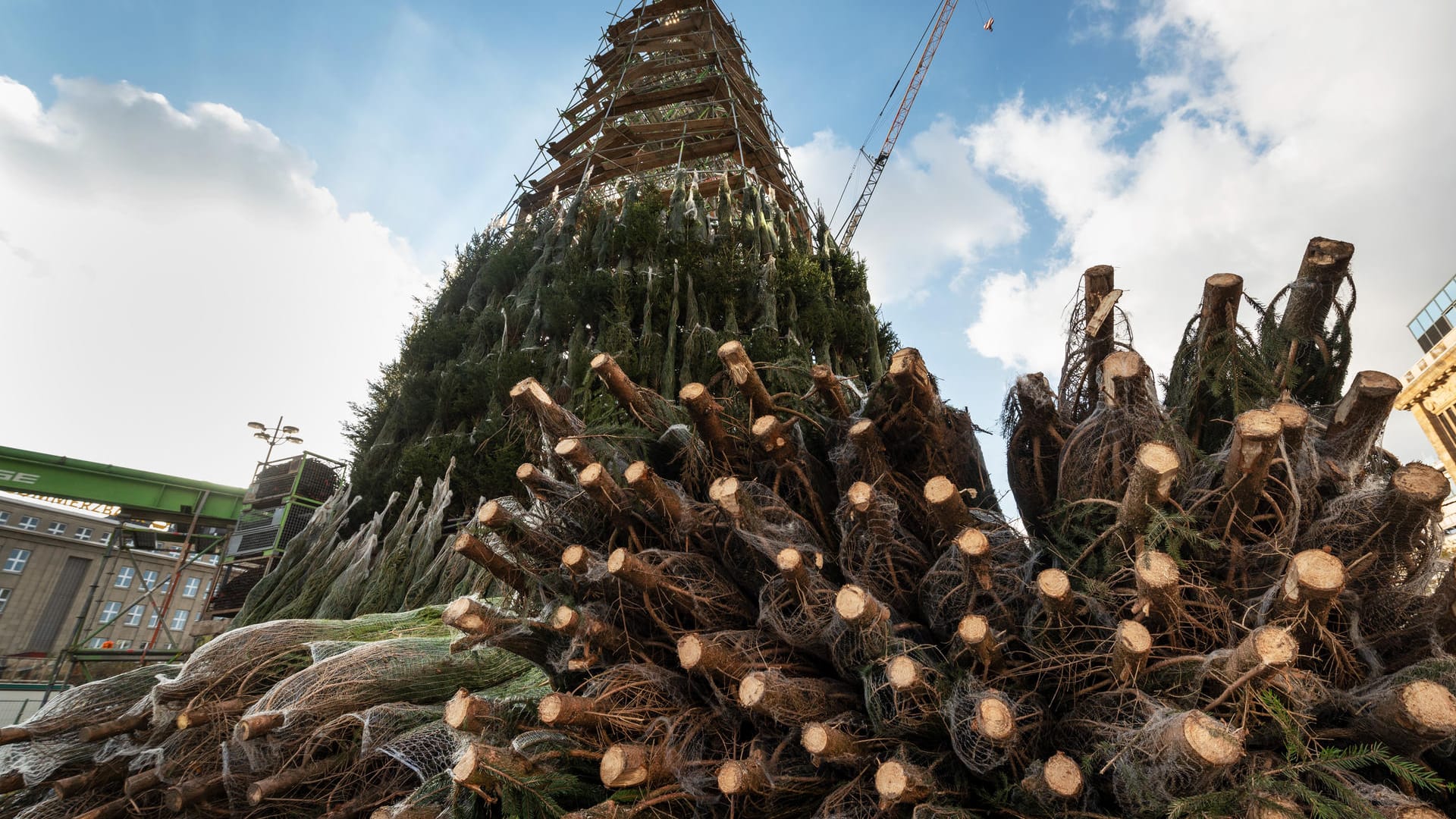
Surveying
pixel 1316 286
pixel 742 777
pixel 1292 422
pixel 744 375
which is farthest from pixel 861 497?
pixel 1316 286

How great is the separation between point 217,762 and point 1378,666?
4.99 meters

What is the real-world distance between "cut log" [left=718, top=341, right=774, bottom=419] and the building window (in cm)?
4349

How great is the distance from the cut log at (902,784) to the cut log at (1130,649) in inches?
27.5

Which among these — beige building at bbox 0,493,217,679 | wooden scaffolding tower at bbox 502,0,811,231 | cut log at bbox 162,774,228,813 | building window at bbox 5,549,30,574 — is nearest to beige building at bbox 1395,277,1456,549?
wooden scaffolding tower at bbox 502,0,811,231

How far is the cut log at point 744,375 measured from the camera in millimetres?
3193

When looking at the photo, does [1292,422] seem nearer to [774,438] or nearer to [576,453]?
[774,438]

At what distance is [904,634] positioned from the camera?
8.95 feet

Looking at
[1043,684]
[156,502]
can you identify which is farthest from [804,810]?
[156,502]

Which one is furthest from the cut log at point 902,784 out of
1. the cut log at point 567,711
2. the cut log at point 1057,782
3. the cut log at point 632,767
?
the cut log at point 567,711

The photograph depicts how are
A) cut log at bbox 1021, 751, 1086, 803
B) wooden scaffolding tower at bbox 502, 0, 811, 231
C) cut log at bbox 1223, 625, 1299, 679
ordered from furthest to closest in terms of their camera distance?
1. wooden scaffolding tower at bbox 502, 0, 811, 231
2. cut log at bbox 1021, 751, 1086, 803
3. cut log at bbox 1223, 625, 1299, 679

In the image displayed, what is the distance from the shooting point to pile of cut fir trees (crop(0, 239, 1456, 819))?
1960mm

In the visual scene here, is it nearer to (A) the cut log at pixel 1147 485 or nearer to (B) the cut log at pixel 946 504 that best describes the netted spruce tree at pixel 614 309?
(B) the cut log at pixel 946 504

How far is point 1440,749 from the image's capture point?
189cm

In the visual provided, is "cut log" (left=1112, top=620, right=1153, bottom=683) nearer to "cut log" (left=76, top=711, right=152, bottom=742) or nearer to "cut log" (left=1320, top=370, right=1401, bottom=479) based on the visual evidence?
"cut log" (left=1320, top=370, right=1401, bottom=479)
